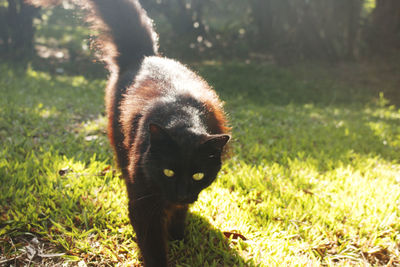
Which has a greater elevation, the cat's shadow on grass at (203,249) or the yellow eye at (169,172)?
the yellow eye at (169,172)

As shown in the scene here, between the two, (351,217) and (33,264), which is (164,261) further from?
(351,217)

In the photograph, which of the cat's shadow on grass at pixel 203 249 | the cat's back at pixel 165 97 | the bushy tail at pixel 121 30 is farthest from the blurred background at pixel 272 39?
the cat's shadow on grass at pixel 203 249

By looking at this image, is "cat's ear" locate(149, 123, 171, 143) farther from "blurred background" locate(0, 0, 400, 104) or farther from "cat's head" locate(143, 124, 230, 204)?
"blurred background" locate(0, 0, 400, 104)

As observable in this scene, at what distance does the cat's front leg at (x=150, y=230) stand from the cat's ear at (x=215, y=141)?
0.59m

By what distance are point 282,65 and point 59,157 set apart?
9088mm

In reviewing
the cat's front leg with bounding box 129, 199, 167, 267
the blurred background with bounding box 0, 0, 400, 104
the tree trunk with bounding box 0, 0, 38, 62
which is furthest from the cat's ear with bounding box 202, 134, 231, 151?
the tree trunk with bounding box 0, 0, 38, 62

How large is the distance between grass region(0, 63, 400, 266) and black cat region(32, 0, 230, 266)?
0.35 metres

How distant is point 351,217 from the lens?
112 inches

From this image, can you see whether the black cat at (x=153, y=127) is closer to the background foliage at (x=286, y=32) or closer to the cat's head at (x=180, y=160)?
the cat's head at (x=180, y=160)

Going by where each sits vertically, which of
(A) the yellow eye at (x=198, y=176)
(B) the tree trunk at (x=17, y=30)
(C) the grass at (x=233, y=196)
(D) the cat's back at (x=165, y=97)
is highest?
(D) the cat's back at (x=165, y=97)

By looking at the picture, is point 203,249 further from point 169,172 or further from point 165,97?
point 165,97

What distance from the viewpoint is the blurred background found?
938 cm

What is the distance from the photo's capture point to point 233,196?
10.0 ft

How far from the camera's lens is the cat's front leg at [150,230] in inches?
82.4
